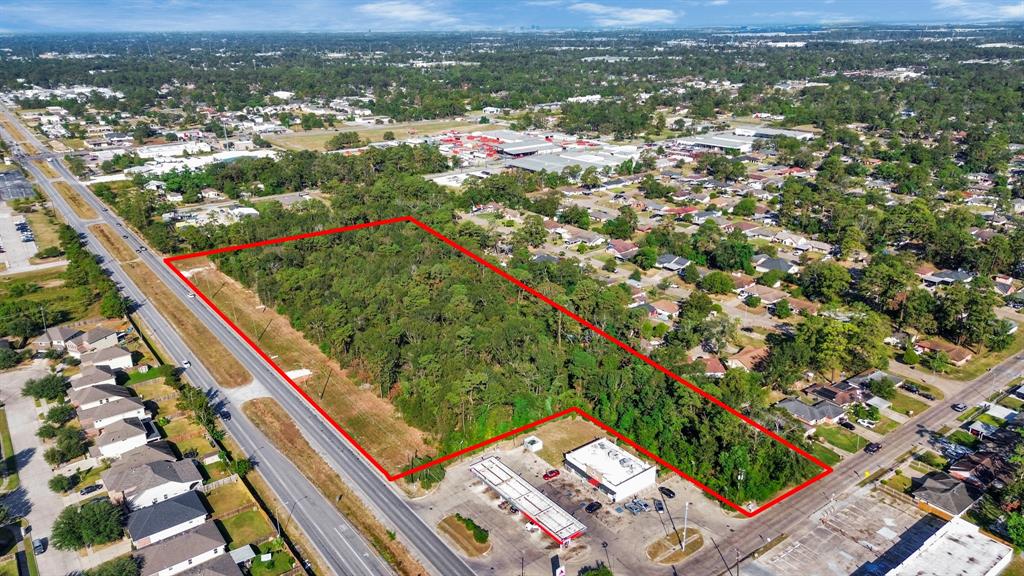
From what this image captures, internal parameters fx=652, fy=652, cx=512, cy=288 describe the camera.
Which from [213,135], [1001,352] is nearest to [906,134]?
[1001,352]

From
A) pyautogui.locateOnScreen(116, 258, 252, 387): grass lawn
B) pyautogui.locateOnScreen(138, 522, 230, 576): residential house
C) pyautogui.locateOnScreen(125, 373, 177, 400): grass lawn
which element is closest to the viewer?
pyautogui.locateOnScreen(138, 522, 230, 576): residential house

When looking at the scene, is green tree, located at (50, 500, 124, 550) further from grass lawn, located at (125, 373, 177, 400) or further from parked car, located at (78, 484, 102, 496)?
grass lawn, located at (125, 373, 177, 400)

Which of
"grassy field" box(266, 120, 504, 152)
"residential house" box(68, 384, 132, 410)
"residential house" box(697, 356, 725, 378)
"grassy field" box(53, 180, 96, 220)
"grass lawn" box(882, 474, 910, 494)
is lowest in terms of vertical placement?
"grass lawn" box(882, 474, 910, 494)

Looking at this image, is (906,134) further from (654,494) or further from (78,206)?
(78,206)

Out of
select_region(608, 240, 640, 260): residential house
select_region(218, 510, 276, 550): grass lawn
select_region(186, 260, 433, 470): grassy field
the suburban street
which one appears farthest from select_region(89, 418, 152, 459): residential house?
select_region(608, 240, 640, 260): residential house

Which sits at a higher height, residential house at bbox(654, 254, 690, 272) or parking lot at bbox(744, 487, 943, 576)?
residential house at bbox(654, 254, 690, 272)

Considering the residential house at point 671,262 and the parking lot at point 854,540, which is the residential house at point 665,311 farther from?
the parking lot at point 854,540

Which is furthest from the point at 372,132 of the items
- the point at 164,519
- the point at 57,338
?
the point at 164,519
